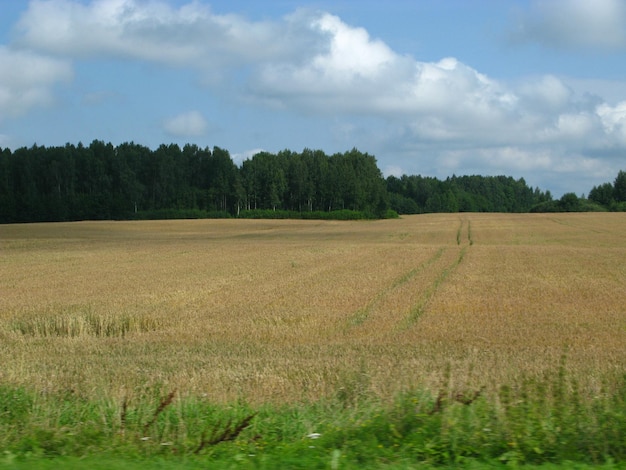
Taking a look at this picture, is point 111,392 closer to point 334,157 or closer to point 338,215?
point 338,215

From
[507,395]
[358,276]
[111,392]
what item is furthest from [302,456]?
[358,276]

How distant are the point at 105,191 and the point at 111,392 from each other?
4559 inches

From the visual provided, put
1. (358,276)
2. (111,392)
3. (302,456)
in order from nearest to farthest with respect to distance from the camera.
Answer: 1. (302,456)
2. (111,392)
3. (358,276)

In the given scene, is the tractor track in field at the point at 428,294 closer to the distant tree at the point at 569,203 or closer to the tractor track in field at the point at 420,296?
the tractor track in field at the point at 420,296

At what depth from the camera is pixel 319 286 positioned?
2381 centimetres

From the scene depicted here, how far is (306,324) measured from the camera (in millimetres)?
16750

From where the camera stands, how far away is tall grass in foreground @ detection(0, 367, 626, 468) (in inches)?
260

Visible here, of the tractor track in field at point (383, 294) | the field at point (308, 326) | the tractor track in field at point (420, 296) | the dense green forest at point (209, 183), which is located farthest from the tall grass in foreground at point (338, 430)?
the dense green forest at point (209, 183)

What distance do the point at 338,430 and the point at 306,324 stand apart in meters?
9.55

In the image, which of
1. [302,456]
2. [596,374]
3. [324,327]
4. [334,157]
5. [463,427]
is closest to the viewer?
[302,456]

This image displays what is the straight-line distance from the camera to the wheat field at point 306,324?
1015cm

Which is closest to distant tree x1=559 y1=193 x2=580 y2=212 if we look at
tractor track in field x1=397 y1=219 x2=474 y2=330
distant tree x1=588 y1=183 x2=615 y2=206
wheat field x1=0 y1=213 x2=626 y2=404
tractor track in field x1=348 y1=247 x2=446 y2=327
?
distant tree x1=588 y1=183 x2=615 y2=206

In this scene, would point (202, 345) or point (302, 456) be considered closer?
point (302, 456)

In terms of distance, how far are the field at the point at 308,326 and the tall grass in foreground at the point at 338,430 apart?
1.62 ft
